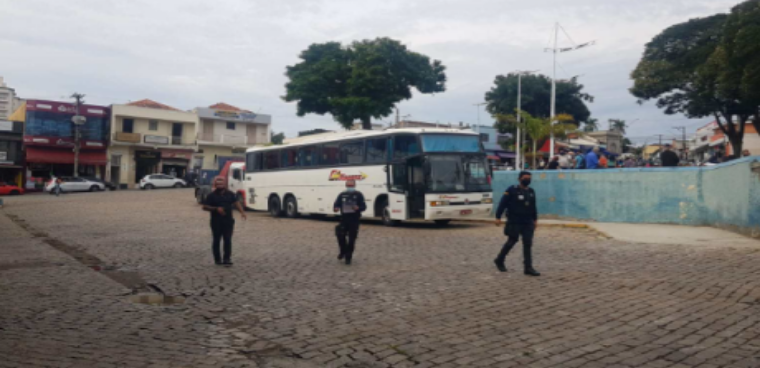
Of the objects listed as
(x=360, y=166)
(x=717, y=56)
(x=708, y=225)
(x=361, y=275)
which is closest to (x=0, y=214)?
(x=360, y=166)

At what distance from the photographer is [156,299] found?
7625mm

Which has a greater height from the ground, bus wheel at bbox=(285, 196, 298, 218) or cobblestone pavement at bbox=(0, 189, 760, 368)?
bus wheel at bbox=(285, 196, 298, 218)

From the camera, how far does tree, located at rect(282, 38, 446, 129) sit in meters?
41.2

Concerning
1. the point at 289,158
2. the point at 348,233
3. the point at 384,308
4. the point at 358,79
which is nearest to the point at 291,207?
the point at 289,158

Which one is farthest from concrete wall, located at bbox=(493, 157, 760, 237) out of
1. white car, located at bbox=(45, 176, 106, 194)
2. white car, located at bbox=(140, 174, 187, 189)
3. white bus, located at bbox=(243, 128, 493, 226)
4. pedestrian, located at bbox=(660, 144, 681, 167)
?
white car, located at bbox=(45, 176, 106, 194)

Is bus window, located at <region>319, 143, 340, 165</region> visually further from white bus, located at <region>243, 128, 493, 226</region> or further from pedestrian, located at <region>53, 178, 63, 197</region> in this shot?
pedestrian, located at <region>53, 178, 63, 197</region>

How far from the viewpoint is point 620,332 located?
5.86m

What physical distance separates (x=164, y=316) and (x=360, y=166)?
13.1 metres

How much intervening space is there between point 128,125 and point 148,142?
2.18 m

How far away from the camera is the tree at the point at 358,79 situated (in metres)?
41.2

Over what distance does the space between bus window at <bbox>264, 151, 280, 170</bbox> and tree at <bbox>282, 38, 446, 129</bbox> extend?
53.3ft

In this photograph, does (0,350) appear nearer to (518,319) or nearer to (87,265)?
(518,319)

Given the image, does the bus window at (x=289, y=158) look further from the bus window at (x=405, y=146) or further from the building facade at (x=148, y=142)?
the building facade at (x=148, y=142)

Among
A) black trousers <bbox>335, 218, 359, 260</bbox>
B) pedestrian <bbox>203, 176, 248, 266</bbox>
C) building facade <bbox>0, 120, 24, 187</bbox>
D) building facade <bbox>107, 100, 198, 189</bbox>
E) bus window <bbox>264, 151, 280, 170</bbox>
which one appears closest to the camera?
pedestrian <bbox>203, 176, 248, 266</bbox>
